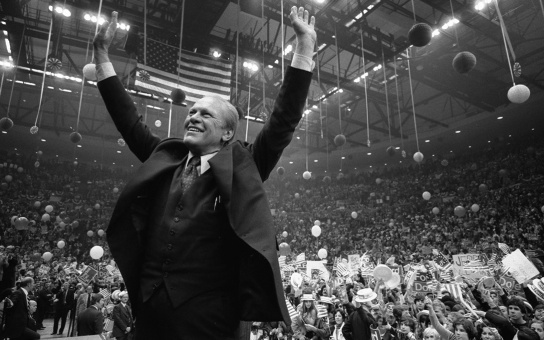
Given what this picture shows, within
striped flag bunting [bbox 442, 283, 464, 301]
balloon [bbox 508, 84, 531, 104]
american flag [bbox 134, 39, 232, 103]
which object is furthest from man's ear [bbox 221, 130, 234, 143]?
striped flag bunting [bbox 442, 283, 464, 301]

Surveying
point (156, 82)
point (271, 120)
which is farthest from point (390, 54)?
point (271, 120)

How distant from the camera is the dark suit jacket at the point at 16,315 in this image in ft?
19.6

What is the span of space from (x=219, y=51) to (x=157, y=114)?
10857mm

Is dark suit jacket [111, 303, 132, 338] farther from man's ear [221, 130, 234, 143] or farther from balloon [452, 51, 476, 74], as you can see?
balloon [452, 51, 476, 74]

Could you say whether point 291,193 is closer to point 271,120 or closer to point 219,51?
point 219,51

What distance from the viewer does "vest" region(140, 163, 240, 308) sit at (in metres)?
1.05

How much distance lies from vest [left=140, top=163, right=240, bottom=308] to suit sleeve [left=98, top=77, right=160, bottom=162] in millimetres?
383

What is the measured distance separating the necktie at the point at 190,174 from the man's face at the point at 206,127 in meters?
0.04

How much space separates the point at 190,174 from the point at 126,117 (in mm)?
391

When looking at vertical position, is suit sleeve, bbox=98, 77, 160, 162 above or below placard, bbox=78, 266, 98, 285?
above

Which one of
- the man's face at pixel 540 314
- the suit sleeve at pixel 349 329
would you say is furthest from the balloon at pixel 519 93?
the suit sleeve at pixel 349 329

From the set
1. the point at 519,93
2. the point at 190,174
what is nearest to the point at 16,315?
the point at 190,174

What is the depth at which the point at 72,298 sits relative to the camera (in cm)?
1098

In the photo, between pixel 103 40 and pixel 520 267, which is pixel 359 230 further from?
pixel 103 40
